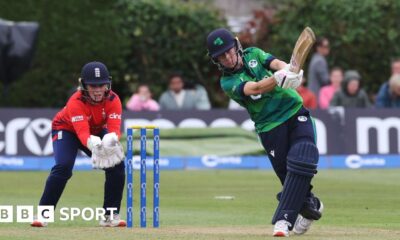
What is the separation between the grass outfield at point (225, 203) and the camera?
1018cm

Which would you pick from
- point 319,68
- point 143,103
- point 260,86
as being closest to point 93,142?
point 260,86

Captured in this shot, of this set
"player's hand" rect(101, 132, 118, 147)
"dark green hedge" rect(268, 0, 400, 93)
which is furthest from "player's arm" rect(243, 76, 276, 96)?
"dark green hedge" rect(268, 0, 400, 93)

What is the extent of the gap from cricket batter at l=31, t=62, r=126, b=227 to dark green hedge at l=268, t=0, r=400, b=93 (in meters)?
14.2

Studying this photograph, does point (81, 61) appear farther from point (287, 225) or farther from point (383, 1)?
point (287, 225)

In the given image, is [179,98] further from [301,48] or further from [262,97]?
[301,48]

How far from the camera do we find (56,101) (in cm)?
2405

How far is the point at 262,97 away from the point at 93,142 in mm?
1581

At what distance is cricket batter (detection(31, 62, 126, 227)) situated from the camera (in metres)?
10.7

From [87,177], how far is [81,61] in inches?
212

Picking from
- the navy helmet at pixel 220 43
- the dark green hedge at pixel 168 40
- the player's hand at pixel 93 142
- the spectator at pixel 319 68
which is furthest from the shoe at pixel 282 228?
the dark green hedge at pixel 168 40

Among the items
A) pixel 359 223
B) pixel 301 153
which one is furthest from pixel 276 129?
pixel 359 223

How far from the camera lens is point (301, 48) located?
9680 mm

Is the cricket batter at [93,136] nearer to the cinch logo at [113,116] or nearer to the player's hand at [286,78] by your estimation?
the cinch logo at [113,116]

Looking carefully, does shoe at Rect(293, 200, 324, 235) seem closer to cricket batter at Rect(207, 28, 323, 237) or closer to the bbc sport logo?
cricket batter at Rect(207, 28, 323, 237)
